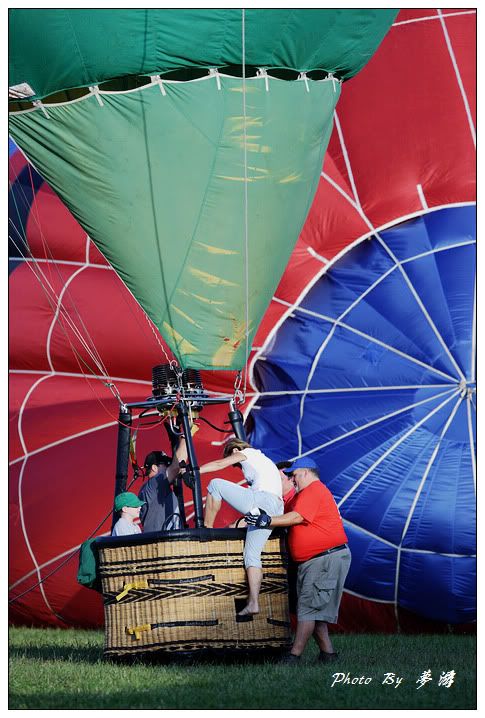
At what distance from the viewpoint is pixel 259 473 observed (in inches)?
162

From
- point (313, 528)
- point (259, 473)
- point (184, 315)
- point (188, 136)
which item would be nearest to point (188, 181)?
point (188, 136)

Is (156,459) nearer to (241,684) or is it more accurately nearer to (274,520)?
(274,520)

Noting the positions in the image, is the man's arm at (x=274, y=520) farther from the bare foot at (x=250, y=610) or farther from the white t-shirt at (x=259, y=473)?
the bare foot at (x=250, y=610)

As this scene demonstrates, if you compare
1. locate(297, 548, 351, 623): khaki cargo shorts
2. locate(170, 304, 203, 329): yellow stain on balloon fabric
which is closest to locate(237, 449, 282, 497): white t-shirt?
locate(297, 548, 351, 623): khaki cargo shorts

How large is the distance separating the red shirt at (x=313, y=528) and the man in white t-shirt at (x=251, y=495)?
0.10 meters

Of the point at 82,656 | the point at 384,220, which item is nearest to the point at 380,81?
the point at 384,220

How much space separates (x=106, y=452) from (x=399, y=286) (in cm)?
164

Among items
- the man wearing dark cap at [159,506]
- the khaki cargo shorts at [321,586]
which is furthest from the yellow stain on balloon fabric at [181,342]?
the khaki cargo shorts at [321,586]

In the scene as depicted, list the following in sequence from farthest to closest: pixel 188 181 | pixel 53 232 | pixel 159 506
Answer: pixel 53 232 → pixel 159 506 → pixel 188 181

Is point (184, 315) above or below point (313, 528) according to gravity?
above

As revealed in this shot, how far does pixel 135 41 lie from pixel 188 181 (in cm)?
55

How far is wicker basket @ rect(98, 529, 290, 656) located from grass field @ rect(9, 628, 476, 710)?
0.09 m

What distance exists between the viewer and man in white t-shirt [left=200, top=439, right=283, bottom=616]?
13.0 ft

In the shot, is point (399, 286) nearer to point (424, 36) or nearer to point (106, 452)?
point (424, 36)
